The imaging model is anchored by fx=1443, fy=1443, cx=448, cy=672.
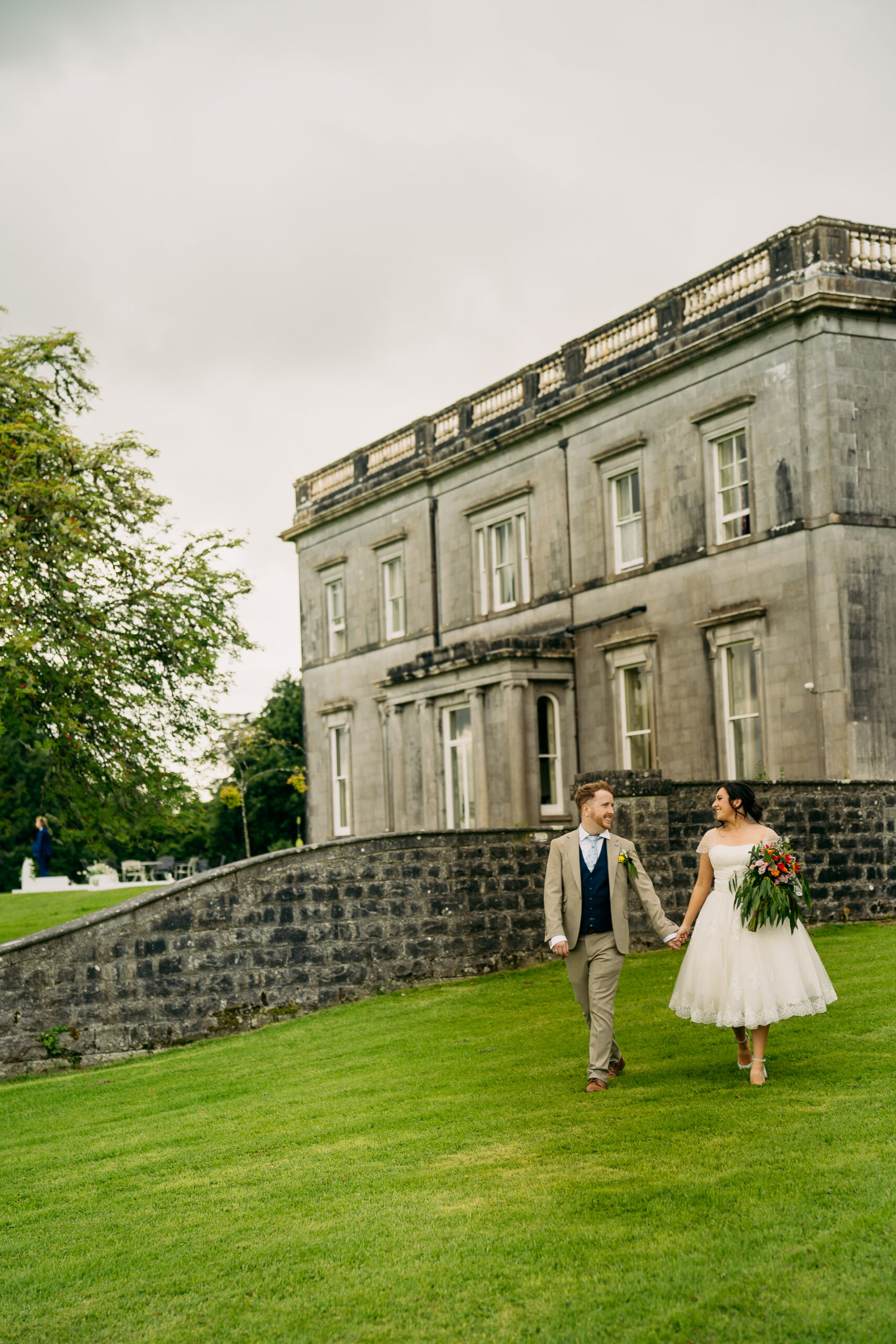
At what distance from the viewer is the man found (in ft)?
32.9

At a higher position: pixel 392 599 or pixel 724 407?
pixel 724 407

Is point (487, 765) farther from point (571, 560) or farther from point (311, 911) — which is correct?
point (311, 911)

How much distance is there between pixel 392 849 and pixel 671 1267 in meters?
12.0

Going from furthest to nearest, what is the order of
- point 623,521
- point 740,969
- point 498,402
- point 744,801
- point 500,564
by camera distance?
point 498,402 < point 500,564 < point 623,521 < point 744,801 < point 740,969

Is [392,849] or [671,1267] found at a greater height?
[392,849]

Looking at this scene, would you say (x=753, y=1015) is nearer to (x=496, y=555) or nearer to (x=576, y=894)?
(x=576, y=894)

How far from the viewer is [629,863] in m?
10.4

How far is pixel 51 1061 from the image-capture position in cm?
1549

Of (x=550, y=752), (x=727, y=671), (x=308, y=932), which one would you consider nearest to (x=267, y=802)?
(x=550, y=752)

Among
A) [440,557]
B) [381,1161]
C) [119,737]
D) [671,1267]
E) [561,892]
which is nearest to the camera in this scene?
[671,1267]

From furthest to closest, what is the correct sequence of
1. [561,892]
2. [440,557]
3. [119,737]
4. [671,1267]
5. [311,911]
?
[440,557] < [119,737] < [311,911] < [561,892] < [671,1267]

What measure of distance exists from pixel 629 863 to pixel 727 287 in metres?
17.4

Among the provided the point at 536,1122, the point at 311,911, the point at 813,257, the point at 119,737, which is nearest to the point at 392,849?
the point at 311,911

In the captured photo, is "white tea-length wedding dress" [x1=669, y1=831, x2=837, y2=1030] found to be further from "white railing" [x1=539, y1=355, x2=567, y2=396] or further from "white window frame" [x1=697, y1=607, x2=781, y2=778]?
"white railing" [x1=539, y1=355, x2=567, y2=396]
